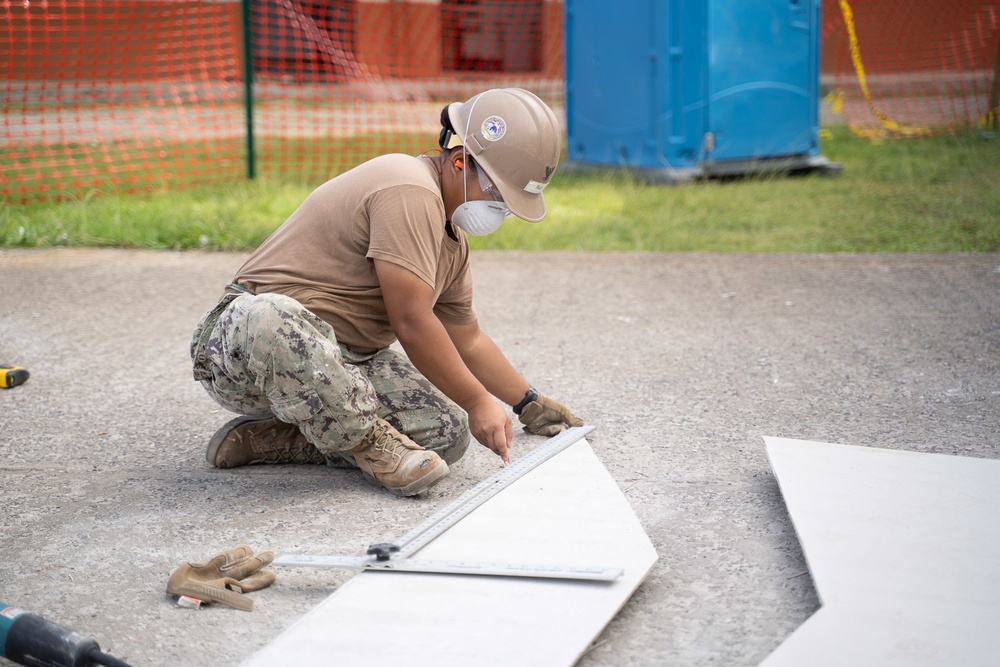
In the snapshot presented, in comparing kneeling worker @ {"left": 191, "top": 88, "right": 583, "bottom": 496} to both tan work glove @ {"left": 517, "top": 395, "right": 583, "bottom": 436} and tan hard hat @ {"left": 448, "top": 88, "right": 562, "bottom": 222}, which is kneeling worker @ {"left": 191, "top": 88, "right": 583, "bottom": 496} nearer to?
tan hard hat @ {"left": 448, "top": 88, "right": 562, "bottom": 222}

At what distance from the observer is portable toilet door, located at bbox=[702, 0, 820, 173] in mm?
7973

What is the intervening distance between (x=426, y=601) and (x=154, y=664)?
0.54 metres

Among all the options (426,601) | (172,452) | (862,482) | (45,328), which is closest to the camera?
(426,601)

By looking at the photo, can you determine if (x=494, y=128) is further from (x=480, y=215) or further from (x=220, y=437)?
(x=220, y=437)

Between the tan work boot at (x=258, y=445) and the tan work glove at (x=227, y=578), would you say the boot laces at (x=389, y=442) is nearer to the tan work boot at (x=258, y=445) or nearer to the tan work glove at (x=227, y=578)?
the tan work boot at (x=258, y=445)

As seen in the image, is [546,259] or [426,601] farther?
[546,259]

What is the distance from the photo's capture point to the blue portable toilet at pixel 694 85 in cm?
793

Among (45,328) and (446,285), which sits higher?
(446,285)

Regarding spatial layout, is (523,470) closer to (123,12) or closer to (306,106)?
(306,106)

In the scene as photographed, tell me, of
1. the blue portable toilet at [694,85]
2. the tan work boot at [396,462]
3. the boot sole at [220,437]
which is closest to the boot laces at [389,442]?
the tan work boot at [396,462]

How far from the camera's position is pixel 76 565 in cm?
239

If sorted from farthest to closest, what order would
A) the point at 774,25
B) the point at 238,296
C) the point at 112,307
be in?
the point at 774,25 → the point at 112,307 → the point at 238,296

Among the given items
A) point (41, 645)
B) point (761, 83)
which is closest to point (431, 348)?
point (41, 645)

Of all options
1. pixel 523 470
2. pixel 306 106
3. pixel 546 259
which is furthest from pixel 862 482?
pixel 306 106
